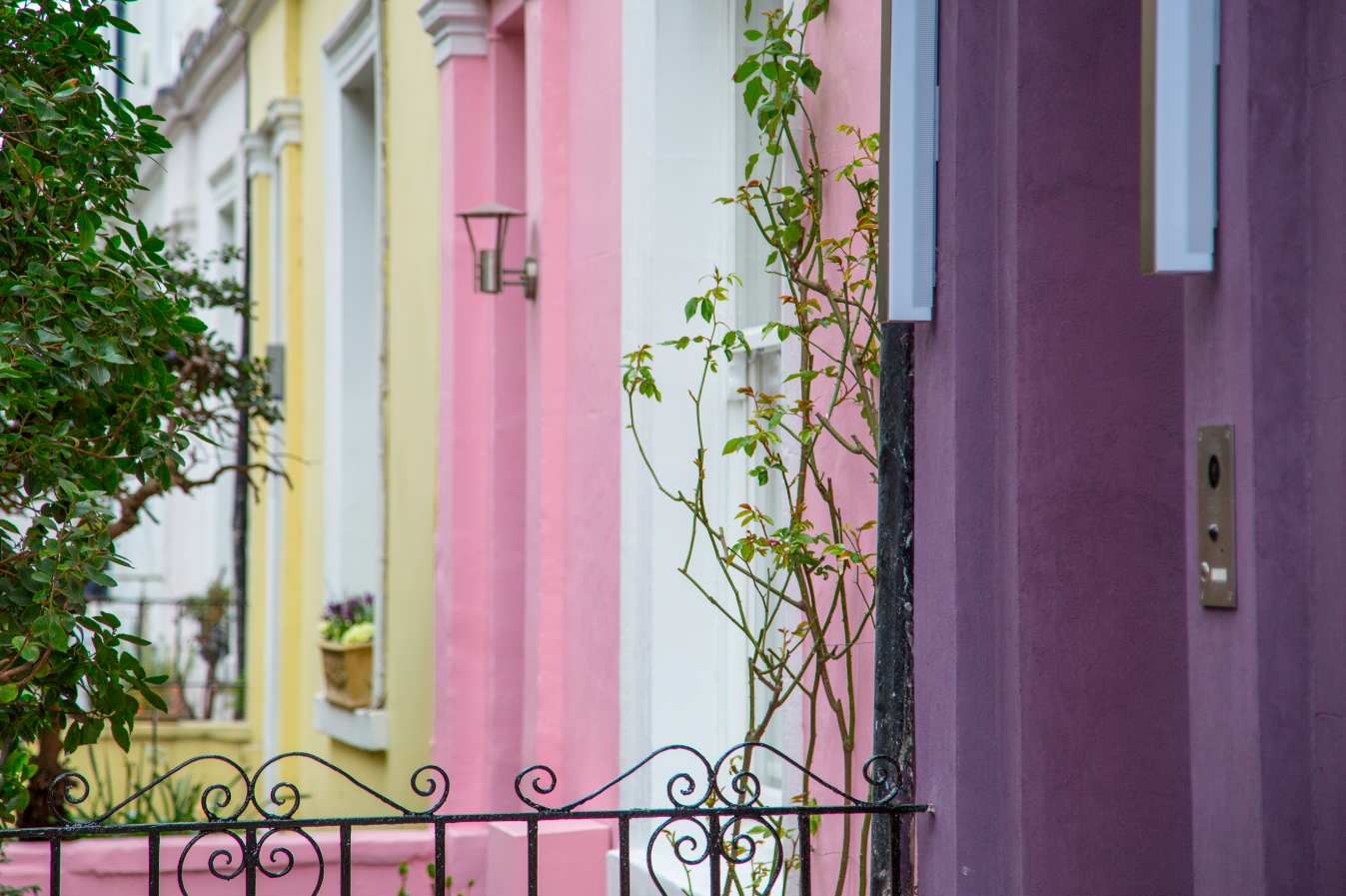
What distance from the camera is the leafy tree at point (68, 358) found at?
328 cm

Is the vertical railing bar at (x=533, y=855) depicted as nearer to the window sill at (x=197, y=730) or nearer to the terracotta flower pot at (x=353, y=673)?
the terracotta flower pot at (x=353, y=673)

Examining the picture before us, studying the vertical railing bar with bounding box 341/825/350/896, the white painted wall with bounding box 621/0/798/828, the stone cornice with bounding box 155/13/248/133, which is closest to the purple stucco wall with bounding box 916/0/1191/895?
the vertical railing bar with bounding box 341/825/350/896

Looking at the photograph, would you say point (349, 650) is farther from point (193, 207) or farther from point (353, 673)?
point (193, 207)

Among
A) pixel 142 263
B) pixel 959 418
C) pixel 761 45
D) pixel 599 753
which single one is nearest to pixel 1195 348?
pixel 959 418

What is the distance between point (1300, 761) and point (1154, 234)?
0.78 m

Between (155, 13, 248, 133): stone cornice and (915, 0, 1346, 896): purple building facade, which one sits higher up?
(155, 13, 248, 133): stone cornice

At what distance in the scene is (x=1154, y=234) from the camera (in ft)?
7.34

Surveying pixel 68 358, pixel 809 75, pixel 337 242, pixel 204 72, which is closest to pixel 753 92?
pixel 809 75

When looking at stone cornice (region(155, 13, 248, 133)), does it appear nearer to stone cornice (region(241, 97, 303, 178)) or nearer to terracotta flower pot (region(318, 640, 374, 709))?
stone cornice (region(241, 97, 303, 178))

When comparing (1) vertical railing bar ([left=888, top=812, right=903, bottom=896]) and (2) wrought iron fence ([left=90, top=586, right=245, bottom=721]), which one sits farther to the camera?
(2) wrought iron fence ([left=90, top=586, right=245, bottom=721])

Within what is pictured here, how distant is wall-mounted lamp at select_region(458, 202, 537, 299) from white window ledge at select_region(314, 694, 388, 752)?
2.78m

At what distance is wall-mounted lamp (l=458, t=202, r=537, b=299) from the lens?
20.6ft

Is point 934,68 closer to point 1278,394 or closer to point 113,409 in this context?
point 1278,394

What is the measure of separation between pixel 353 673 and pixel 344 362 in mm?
1952
